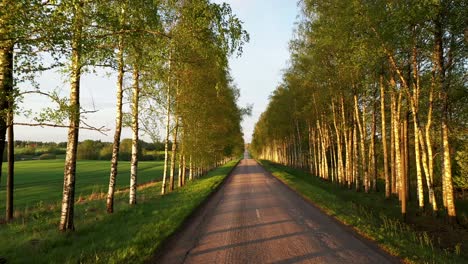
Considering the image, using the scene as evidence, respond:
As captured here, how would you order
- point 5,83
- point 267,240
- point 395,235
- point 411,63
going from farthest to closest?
point 411,63 → point 395,235 → point 267,240 → point 5,83

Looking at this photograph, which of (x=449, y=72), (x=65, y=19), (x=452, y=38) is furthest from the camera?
(x=449, y=72)

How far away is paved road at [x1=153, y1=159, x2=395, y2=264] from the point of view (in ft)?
25.0

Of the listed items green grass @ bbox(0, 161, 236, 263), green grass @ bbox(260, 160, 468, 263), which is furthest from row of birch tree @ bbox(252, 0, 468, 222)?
green grass @ bbox(0, 161, 236, 263)

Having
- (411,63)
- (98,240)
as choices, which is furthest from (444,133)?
(98,240)

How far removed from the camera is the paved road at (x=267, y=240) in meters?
7.62

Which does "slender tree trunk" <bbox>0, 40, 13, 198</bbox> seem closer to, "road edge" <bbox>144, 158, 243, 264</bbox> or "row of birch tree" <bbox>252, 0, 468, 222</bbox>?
"road edge" <bbox>144, 158, 243, 264</bbox>

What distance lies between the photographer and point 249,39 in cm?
875

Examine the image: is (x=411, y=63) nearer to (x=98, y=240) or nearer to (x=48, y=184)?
(x=98, y=240)

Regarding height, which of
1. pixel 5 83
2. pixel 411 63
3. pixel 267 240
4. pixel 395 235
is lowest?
pixel 395 235

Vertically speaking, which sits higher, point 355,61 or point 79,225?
point 355,61

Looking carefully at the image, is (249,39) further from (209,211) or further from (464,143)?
(464,143)

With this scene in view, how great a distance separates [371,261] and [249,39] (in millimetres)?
6960

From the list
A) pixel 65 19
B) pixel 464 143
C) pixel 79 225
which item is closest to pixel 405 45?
pixel 464 143

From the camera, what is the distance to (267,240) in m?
9.17
